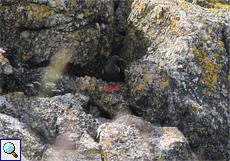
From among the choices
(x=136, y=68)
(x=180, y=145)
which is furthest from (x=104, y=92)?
(x=180, y=145)

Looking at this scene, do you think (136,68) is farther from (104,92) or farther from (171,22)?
(171,22)

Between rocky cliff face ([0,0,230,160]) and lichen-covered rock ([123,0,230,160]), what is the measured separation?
0.03 metres

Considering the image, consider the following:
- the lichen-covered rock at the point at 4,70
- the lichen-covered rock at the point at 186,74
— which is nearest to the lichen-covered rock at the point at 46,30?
the lichen-covered rock at the point at 4,70

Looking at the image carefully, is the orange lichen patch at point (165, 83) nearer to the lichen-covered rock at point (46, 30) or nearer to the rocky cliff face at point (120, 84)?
the rocky cliff face at point (120, 84)

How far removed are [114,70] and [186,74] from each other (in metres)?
2.16

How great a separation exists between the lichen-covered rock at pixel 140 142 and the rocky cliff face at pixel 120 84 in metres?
0.02

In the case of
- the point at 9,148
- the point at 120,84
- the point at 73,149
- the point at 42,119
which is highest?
the point at 120,84

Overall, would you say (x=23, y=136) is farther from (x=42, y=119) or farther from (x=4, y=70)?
(x=4, y=70)

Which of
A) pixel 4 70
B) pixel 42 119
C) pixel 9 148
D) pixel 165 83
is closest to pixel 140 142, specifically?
pixel 165 83

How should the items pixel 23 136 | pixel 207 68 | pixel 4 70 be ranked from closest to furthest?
pixel 23 136 → pixel 4 70 → pixel 207 68

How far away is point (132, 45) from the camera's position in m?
7.75

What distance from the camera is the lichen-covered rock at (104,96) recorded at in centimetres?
669

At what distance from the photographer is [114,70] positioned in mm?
7227

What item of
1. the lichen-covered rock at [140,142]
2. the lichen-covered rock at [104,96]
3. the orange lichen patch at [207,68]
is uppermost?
the orange lichen patch at [207,68]
